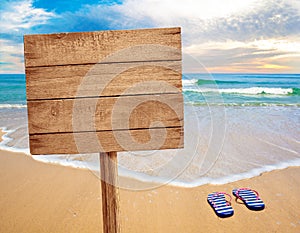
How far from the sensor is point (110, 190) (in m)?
1.52

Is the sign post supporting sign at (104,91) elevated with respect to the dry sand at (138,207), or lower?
elevated

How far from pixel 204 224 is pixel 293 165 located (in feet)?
8.03

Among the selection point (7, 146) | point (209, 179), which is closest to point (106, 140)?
point (209, 179)

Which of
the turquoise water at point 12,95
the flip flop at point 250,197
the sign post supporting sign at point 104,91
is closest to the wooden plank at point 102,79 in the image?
the sign post supporting sign at point 104,91

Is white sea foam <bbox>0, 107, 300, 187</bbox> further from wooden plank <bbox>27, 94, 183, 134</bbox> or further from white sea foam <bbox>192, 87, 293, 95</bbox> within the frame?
white sea foam <bbox>192, 87, 293, 95</bbox>

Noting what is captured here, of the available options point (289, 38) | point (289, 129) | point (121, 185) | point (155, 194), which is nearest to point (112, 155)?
point (155, 194)

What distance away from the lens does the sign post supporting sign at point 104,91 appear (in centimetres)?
129

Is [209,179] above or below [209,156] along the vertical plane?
below

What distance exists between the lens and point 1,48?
85.0 ft

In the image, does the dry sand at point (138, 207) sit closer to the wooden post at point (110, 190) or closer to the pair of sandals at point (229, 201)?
the pair of sandals at point (229, 201)

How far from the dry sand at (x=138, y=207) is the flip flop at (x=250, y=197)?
0.24 feet

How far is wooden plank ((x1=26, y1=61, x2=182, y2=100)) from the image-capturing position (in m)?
1.30

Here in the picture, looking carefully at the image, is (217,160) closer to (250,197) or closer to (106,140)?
(250,197)

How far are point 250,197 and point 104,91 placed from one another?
8.89ft
